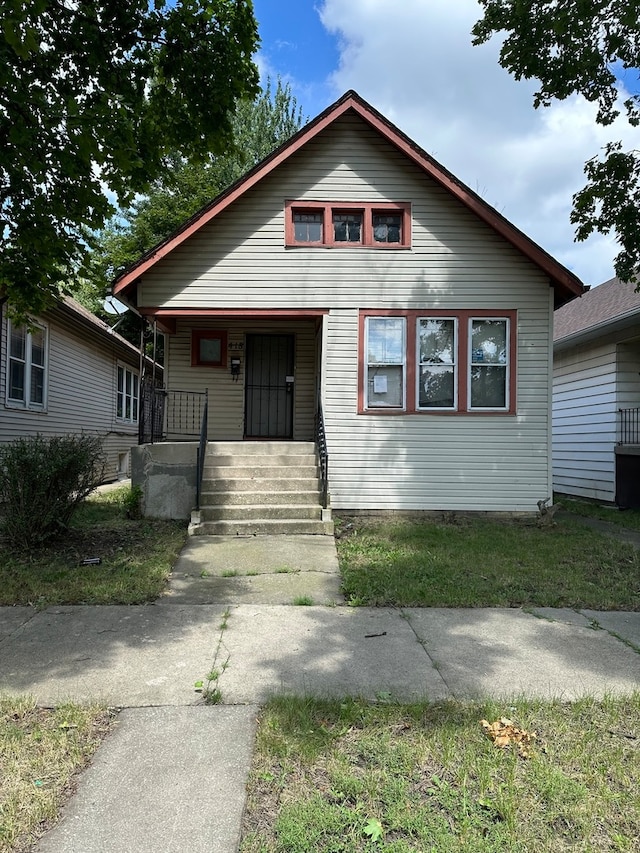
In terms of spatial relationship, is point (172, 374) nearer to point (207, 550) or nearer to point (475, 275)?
point (207, 550)

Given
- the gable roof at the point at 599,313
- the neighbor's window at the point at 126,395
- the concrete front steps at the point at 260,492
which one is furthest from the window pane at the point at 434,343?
the neighbor's window at the point at 126,395

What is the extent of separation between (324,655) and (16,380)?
10253 millimetres

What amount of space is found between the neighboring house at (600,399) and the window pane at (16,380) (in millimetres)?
12444

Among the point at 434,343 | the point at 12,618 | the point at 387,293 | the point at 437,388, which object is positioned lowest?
the point at 12,618

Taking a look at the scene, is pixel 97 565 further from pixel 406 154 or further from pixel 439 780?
pixel 406 154

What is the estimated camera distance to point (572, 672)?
3.59m

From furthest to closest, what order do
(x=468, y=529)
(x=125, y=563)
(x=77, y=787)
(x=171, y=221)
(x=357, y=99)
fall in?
(x=171, y=221) < (x=357, y=99) < (x=468, y=529) < (x=125, y=563) < (x=77, y=787)

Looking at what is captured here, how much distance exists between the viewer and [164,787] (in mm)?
2357

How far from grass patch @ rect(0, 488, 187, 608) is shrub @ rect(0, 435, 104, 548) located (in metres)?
0.24

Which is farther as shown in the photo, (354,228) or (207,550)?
(354,228)

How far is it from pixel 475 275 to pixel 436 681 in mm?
7600

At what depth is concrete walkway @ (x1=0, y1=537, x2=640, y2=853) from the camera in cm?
225

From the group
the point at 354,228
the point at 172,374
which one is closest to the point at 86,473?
the point at 172,374

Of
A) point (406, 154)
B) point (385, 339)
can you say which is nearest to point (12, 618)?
point (385, 339)
